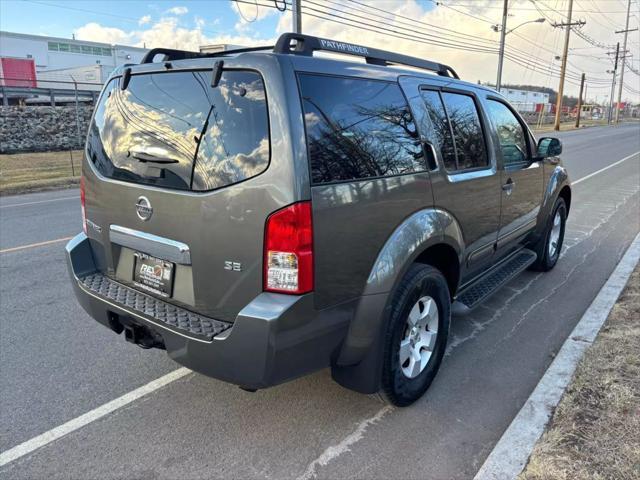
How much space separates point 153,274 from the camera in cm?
281

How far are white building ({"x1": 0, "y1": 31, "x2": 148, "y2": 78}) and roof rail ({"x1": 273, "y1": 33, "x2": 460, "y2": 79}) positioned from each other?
204 feet

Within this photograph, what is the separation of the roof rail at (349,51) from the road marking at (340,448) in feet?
6.90

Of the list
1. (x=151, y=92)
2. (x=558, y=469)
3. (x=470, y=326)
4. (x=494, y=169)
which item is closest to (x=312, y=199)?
(x=151, y=92)

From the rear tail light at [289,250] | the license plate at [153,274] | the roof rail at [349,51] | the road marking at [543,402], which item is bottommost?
the road marking at [543,402]

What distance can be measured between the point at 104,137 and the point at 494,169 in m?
2.87

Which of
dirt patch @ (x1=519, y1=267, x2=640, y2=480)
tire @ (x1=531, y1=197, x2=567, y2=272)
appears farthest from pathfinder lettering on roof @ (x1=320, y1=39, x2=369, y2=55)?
tire @ (x1=531, y1=197, x2=567, y2=272)

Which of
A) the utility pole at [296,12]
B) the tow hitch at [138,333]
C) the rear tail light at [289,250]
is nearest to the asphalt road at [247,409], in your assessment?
the tow hitch at [138,333]

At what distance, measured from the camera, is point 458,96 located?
3.77 metres

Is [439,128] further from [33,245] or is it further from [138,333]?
[33,245]

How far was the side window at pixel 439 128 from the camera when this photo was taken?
3.29m

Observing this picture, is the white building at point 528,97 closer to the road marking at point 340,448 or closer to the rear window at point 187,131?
the road marking at point 340,448

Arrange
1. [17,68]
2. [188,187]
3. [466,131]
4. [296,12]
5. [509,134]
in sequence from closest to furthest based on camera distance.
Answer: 1. [188,187]
2. [466,131]
3. [509,134]
4. [296,12]
5. [17,68]

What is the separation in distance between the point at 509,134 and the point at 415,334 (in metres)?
2.32

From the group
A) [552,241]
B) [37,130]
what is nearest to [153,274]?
[552,241]
